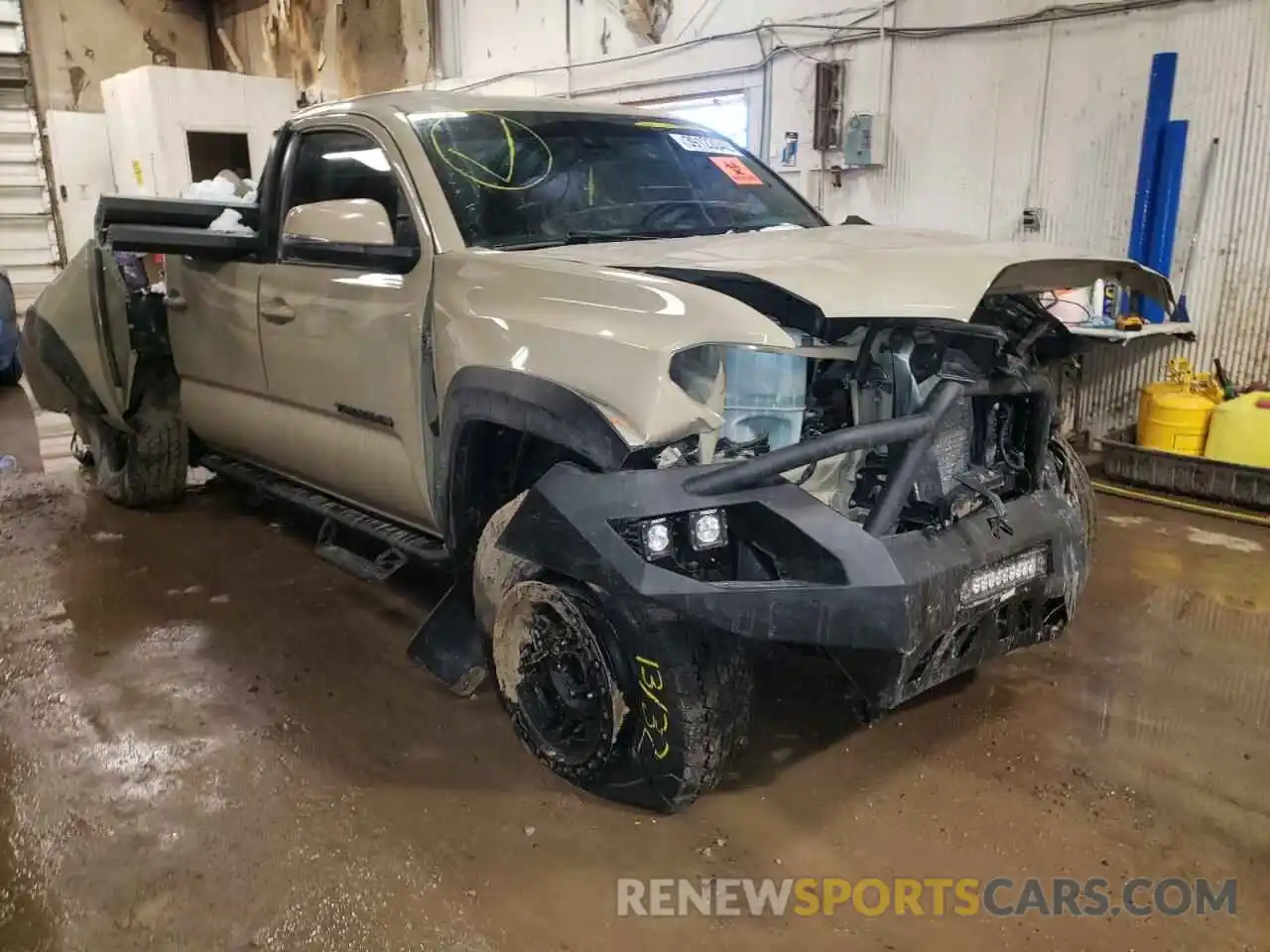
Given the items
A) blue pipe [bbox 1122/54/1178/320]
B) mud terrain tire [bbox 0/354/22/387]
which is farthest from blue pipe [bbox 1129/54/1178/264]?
mud terrain tire [bbox 0/354/22/387]

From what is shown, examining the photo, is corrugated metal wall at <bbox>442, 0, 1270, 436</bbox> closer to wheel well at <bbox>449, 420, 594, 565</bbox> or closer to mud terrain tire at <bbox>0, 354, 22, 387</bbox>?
wheel well at <bbox>449, 420, 594, 565</bbox>

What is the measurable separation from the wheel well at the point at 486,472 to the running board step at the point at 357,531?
0.19 m

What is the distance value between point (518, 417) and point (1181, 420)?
4086 mm

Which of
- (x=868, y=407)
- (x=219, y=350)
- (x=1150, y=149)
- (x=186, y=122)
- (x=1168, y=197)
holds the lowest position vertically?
(x=219, y=350)

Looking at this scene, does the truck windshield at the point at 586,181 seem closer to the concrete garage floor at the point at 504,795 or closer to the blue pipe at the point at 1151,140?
the concrete garage floor at the point at 504,795

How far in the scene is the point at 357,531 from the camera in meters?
3.83

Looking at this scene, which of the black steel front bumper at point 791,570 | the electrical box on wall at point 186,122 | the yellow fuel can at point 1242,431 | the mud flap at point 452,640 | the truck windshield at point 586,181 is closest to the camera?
the black steel front bumper at point 791,570

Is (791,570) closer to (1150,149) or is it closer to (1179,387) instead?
(1179,387)

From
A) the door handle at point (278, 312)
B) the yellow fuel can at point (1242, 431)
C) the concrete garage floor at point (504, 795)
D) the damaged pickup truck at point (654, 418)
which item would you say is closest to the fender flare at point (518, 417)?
the damaged pickup truck at point (654, 418)

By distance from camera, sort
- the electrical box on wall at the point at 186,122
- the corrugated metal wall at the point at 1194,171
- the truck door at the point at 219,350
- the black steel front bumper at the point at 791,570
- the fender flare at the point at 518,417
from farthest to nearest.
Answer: the electrical box on wall at the point at 186,122 < the corrugated metal wall at the point at 1194,171 < the truck door at the point at 219,350 < the fender flare at the point at 518,417 < the black steel front bumper at the point at 791,570

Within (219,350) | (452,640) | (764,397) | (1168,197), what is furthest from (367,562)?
(1168,197)

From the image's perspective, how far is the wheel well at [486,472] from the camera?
9.14 feet

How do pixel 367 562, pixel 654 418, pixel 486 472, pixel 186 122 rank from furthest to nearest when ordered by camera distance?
pixel 186 122, pixel 367 562, pixel 486 472, pixel 654 418

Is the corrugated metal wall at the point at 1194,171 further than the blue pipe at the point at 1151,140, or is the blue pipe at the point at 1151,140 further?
the blue pipe at the point at 1151,140
